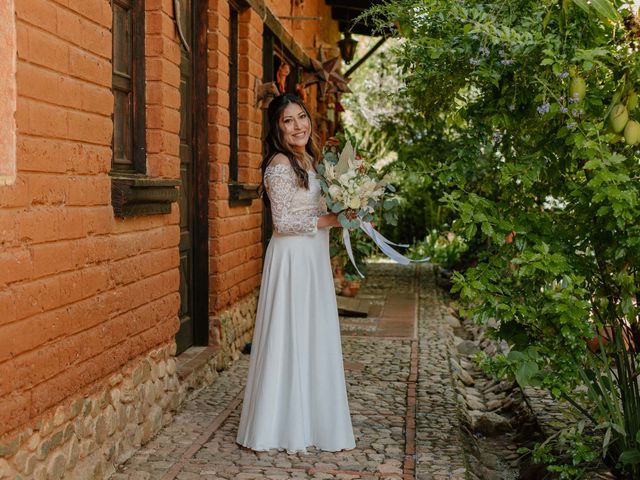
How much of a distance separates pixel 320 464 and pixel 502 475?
141cm

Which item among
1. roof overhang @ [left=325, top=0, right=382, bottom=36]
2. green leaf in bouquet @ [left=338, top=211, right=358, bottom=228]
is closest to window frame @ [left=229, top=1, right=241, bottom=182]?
green leaf in bouquet @ [left=338, top=211, right=358, bottom=228]

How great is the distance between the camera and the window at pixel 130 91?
492 cm

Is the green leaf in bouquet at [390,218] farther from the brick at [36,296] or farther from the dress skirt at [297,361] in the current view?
the brick at [36,296]

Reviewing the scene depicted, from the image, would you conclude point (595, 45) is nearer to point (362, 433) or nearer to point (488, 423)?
point (362, 433)

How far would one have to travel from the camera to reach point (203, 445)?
498 cm

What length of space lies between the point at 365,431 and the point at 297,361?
2.57 feet

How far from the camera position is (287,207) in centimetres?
482

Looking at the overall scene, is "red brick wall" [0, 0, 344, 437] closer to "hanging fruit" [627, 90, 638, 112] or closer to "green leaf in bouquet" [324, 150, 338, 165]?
"green leaf in bouquet" [324, 150, 338, 165]

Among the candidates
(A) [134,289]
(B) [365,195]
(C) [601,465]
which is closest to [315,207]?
(B) [365,195]

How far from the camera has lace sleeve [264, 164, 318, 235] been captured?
15.9ft

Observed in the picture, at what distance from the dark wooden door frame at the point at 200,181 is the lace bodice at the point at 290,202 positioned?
6.23ft

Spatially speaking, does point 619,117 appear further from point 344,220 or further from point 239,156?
point 239,156

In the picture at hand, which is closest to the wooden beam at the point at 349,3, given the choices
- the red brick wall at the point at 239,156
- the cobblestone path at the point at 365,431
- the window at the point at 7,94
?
the red brick wall at the point at 239,156

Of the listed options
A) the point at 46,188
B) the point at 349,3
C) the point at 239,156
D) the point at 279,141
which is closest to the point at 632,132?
the point at 279,141
